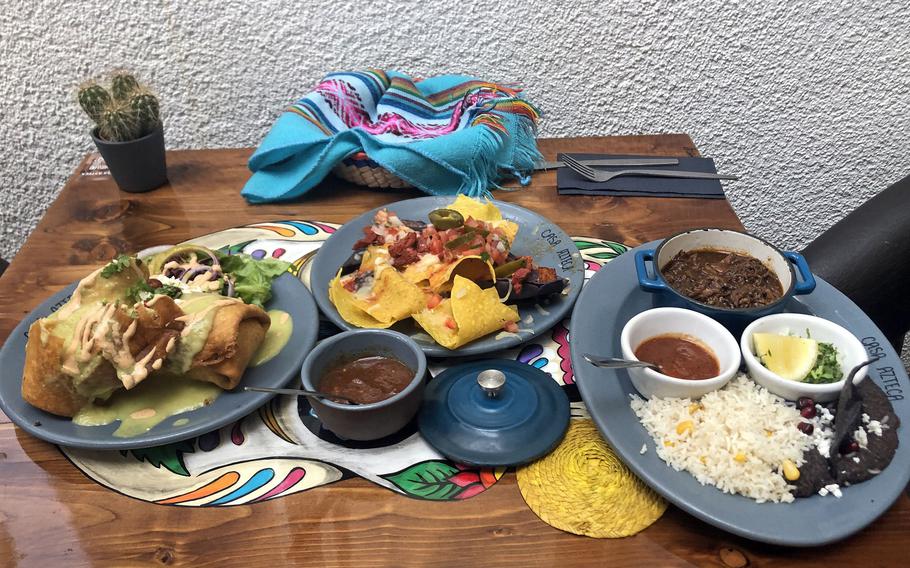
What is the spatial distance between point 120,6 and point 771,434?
2525 millimetres

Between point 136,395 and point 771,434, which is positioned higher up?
point 771,434

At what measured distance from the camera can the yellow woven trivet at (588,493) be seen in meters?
0.93

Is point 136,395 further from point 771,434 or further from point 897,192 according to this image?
point 897,192

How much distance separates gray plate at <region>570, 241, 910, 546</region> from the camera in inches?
33.8

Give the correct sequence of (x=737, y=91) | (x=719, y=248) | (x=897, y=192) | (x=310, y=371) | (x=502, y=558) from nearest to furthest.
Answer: (x=502, y=558) → (x=310, y=371) → (x=719, y=248) → (x=897, y=192) → (x=737, y=91)

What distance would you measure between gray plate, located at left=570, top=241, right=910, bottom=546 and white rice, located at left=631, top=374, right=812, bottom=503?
A: 16mm

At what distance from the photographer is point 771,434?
0.95 metres

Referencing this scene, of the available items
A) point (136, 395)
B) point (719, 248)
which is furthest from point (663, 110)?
point (136, 395)

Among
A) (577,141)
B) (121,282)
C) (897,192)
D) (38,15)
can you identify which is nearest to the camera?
(121,282)

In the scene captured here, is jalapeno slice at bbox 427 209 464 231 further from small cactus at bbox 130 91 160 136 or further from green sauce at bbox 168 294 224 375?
small cactus at bbox 130 91 160 136

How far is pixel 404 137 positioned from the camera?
1.83 m

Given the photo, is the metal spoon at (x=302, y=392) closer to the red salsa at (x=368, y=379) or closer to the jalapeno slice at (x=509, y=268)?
the red salsa at (x=368, y=379)

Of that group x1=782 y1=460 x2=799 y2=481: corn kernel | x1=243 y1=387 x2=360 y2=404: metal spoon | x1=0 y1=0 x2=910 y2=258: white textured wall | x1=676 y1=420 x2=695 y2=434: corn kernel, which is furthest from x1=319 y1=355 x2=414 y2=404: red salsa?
x1=0 y1=0 x2=910 y2=258: white textured wall

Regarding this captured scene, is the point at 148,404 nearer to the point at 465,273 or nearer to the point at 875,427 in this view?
the point at 465,273
